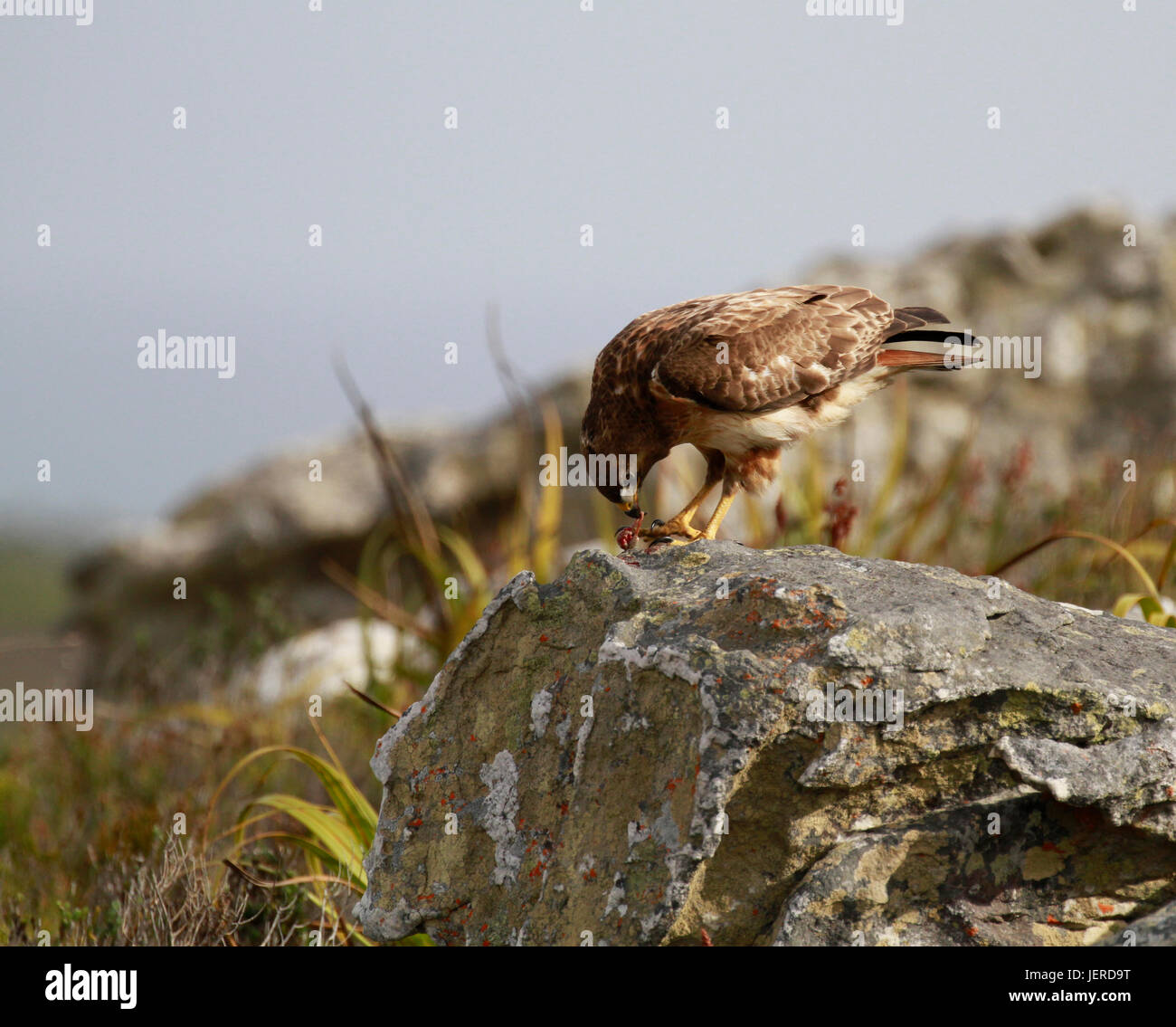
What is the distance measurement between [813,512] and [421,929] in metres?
3.51

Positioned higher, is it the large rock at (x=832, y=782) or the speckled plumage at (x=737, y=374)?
the speckled plumage at (x=737, y=374)

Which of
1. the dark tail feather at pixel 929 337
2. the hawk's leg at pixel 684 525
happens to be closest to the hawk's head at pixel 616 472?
the hawk's leg at pixel 684 525

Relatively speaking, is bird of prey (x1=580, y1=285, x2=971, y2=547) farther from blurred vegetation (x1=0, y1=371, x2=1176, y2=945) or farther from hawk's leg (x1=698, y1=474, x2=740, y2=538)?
blurred vegetation (x1=0, y1=371, x2=1176, y2=945)

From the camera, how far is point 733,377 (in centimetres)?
399

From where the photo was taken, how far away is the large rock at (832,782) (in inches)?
91.9

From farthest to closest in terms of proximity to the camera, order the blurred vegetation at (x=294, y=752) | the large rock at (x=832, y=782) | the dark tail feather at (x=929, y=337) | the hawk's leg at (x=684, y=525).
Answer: the dark tail feather at (x=929, y=337), the hawk's leg at (x=684, y=525), the blurred vegetation at (x=294, y=752), the large rock at (x=832, y=782)

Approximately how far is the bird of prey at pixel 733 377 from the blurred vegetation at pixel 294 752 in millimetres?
339

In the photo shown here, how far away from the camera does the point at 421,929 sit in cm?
279

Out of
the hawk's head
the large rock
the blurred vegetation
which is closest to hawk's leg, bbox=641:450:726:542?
the hawk's head

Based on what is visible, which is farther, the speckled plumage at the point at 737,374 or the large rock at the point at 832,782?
the speckled plumage at the point at 737,374

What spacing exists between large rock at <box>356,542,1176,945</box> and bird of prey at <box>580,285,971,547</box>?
52.2 inches

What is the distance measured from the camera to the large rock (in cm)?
233

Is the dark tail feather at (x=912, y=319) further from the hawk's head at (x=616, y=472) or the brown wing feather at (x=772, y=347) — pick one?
the hawk's head at (x=616, y=472)

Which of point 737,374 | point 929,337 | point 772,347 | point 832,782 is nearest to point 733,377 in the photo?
point 737,374
